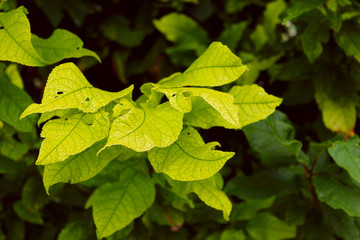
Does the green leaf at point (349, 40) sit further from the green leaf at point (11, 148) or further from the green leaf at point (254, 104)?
the green leaf at point (11, 148)

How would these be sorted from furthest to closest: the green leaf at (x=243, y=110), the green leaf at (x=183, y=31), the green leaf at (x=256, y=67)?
1. the green leaf at (x=183, y=31)
2. the green leaf at (x=256, y=67)
3. the green leaf at (x=243, y=110)

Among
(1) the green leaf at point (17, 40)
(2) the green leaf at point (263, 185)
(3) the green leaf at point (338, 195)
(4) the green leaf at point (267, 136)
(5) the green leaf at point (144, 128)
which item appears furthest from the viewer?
(2) the green leaf at point (263, 185)

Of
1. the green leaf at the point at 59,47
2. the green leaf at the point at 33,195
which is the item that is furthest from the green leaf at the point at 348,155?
the green leaf at the point at 33,195

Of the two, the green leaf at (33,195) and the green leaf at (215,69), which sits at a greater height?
the green leaf at (215,69)

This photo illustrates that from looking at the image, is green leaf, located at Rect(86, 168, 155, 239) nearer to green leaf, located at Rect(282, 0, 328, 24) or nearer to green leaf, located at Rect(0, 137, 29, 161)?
green leaf, located at Rect(0, 137, 29, 161)

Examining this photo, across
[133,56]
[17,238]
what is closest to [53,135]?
[17,238]

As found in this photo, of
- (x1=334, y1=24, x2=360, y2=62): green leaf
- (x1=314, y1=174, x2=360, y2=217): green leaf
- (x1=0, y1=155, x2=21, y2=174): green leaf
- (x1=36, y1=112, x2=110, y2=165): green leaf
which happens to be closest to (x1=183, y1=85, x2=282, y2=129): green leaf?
(x1=36, y1=112, x2=110, y2=165): green leaf
